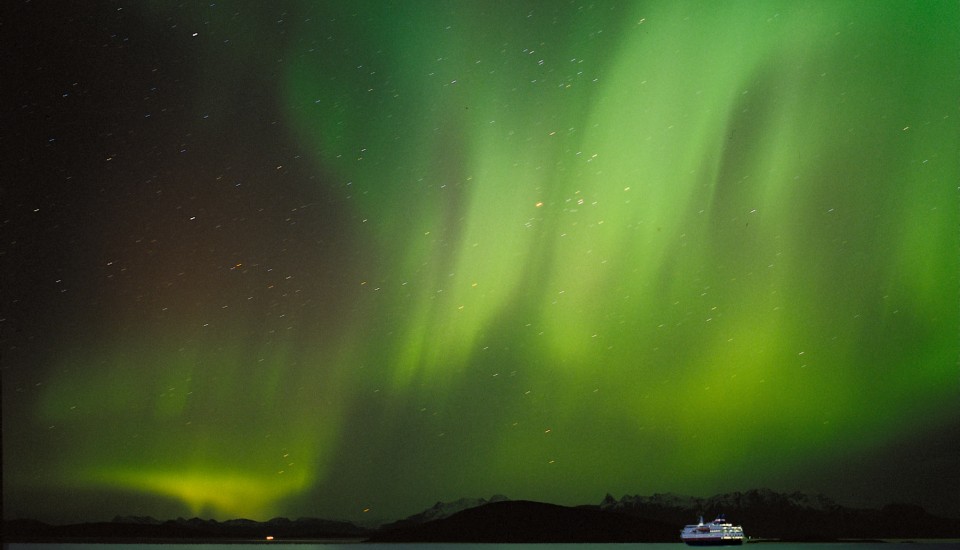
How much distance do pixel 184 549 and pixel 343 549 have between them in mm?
34529

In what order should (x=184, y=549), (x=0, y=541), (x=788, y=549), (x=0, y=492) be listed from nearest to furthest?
(x=0, y=492), (x=0, y=541), (x=788, y=549), (x=184, y=549)

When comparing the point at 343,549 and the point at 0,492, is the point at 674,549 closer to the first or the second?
the point at 343,549

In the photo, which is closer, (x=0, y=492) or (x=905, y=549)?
(x=0, y=492)

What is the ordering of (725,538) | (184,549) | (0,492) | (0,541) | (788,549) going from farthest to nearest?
1. (184,549)
2. (788,549)
3. (725,538)
4. (0,541)
5. (0,492)

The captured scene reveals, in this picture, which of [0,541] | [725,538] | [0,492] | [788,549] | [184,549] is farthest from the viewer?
[184,549]

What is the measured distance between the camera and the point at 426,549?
606 ft

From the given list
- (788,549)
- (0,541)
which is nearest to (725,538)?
(788,549)

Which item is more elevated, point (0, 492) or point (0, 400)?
point (0, 400)

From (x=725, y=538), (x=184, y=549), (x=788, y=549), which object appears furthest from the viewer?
(x=184, y=549)

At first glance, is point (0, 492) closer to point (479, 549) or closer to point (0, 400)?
point (0, 400)

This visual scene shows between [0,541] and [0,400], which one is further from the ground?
[0,400]

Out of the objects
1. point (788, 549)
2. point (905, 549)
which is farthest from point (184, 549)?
point (905, 549)

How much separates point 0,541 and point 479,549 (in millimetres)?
186306

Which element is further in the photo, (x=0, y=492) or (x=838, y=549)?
(x=838, y=549)
